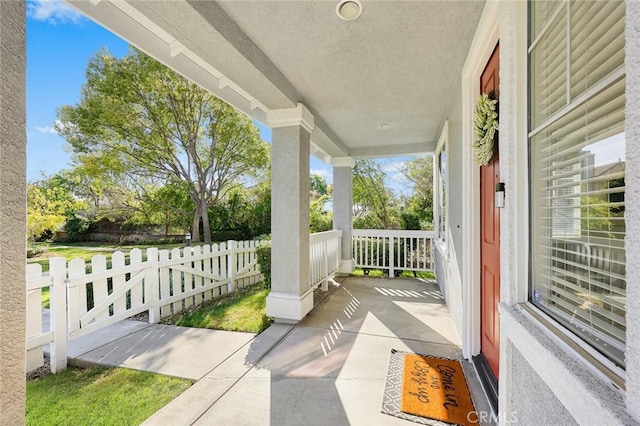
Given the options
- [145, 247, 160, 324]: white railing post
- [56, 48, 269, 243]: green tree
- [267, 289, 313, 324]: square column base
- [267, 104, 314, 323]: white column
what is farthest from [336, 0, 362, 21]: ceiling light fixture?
[56, 48, 269, 243]: green tree

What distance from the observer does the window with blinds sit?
781mm

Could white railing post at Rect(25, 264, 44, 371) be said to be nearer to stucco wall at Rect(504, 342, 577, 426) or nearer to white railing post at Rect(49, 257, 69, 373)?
white railing post at Rect(49, 257, 69, 373)

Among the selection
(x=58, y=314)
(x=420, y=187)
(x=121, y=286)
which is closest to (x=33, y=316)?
(x=58, y=314)

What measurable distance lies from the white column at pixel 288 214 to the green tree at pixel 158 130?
193 inches

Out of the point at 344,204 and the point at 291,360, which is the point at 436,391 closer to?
the point at 291,360

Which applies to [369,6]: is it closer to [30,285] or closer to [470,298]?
[470,298]

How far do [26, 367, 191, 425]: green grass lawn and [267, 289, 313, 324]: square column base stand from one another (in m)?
1.34

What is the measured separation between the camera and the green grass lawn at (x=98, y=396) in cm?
182

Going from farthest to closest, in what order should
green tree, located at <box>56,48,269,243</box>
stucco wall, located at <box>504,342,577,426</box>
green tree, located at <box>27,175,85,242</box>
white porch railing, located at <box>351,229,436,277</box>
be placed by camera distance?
green tree, located at <box>27,175,85,242</box>, green tree, located at <box>56,48,269,243</box>, white porch railing, located at <box>351,229,436,277</box>, stucco wall, located at <box>504,342,577,426</box>

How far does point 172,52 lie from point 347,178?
4.05 metres

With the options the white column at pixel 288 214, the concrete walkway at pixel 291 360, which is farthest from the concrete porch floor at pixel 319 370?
the white column at pixel 288 214

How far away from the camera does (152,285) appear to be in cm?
338

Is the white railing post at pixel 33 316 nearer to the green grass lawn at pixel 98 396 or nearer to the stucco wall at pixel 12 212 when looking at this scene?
the green grass lawn at pixel 98 396

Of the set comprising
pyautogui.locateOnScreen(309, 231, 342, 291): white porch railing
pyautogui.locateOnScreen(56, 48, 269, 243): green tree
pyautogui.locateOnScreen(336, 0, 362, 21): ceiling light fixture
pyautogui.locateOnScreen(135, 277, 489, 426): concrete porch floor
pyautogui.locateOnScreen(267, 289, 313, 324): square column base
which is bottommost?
pyautogui.locateOnScreen(135, 277, 489, 426): concrete porch floor
